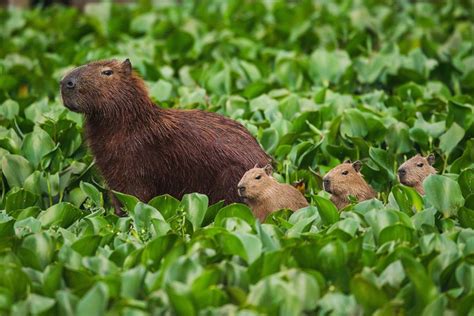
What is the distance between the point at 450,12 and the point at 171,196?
331 inches

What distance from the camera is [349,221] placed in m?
5.89

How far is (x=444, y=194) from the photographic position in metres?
6.39

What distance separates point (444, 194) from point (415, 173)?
0.69 metres

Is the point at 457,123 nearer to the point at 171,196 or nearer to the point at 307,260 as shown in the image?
the point at 171,196

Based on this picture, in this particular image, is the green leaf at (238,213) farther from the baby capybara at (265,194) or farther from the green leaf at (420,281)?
the green leaf at (420,281)

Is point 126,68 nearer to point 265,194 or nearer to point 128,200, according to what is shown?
point 128,200

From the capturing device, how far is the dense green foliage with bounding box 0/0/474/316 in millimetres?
5066

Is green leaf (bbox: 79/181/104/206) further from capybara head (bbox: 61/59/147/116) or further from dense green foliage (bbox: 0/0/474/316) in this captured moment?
capybara head (bbox: 61/59/147/116)

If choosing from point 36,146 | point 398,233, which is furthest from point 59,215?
point 398,233

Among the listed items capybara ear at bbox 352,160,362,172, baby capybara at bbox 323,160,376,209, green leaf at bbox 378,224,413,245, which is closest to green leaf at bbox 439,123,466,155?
capybara ear at bbox 352,160,362,172

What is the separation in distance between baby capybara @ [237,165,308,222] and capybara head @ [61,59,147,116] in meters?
0.90

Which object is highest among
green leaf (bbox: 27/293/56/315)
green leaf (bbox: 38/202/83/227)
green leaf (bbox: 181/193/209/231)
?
green leaf (bbox: 27/293/56/315)

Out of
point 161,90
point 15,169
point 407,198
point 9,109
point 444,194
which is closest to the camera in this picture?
point 444,194

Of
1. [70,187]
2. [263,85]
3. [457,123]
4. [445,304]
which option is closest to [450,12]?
[263,85]
